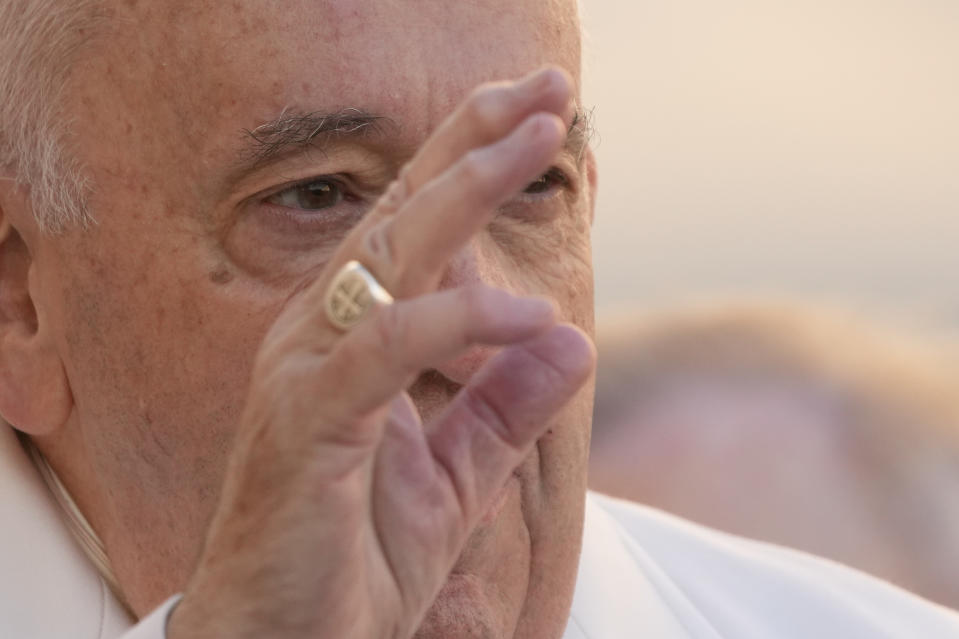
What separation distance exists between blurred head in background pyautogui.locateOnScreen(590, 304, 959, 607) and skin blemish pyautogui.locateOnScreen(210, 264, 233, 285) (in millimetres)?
4015

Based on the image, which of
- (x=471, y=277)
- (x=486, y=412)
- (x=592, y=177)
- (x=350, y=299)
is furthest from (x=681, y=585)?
(x=350, y=299)

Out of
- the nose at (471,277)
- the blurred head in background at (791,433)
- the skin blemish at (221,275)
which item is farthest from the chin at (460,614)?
the blurred head in background at (791,433)

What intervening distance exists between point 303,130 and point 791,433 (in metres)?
4.61

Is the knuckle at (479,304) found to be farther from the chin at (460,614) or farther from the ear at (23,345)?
the ear at (23,345)

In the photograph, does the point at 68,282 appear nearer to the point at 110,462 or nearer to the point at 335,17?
the point at 110,462

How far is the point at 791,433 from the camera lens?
618cm

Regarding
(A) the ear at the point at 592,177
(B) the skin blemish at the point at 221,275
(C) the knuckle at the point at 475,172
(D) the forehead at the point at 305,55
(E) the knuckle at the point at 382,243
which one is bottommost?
(B) the skin blemish at the point at 221,275

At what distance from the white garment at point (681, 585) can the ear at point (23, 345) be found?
11cm

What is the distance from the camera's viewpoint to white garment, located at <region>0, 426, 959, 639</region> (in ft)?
7.52

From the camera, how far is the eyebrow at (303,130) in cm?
197

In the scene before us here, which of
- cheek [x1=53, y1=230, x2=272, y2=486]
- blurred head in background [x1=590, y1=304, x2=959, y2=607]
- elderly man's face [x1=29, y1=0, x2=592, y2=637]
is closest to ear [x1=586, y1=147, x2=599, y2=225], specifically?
elderly man's face [x1=29, y1=0, x2=592, y2=637]

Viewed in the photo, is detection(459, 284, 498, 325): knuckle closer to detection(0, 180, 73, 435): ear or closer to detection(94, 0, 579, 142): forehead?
detection(94, 0, 579, 142): forehead

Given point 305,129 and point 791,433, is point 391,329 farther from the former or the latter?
point 791,433

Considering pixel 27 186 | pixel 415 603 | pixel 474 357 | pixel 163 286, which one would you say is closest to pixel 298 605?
pixel 415 603
